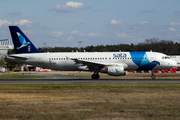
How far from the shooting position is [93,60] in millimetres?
37750

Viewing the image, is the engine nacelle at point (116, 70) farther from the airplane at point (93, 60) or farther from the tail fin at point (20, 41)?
the tail fin at point (20, 41)

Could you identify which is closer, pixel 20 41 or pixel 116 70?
pixel 116 70

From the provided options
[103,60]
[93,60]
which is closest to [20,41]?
[93,60]

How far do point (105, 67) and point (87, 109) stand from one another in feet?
78.1

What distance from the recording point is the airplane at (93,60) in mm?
36688

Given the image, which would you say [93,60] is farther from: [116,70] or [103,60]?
[116,70]

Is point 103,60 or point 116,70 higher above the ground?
point 103,60

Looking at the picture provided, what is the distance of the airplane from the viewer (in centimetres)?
3669

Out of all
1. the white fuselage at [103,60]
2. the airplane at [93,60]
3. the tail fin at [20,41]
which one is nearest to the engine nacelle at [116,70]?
the airplane at [93,60]

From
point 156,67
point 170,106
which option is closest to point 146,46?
point 156,67

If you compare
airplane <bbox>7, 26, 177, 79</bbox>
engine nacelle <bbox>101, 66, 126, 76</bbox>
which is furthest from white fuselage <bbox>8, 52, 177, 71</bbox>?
engine nacelle <bbox>101, 66, 126, 76</bbox>

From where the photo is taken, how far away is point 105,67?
36.3 m

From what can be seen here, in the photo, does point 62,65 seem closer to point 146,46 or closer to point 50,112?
point 50,112

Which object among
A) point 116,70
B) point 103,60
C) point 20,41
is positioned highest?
point 20,41
